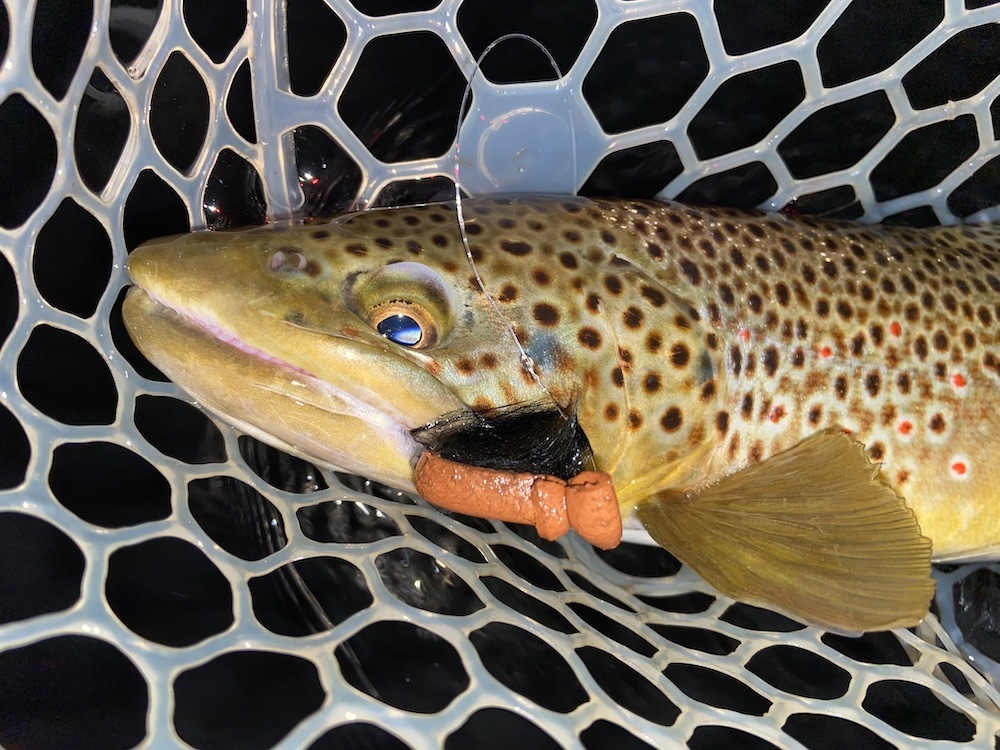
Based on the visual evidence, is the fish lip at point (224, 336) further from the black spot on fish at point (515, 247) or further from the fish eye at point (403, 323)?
the black spot on fish at point (515, 247)

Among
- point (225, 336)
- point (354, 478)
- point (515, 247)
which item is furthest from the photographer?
point (354, 478)

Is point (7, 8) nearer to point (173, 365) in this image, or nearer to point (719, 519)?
point (173, 365)

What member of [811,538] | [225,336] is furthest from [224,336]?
[811,538]

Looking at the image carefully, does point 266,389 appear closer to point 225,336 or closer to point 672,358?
point 225,336

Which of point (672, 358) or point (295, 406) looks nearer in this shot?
point (295, 406)

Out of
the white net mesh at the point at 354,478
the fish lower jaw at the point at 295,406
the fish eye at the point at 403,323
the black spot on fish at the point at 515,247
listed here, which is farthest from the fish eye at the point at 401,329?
the white net mesh at the point at 354,478
